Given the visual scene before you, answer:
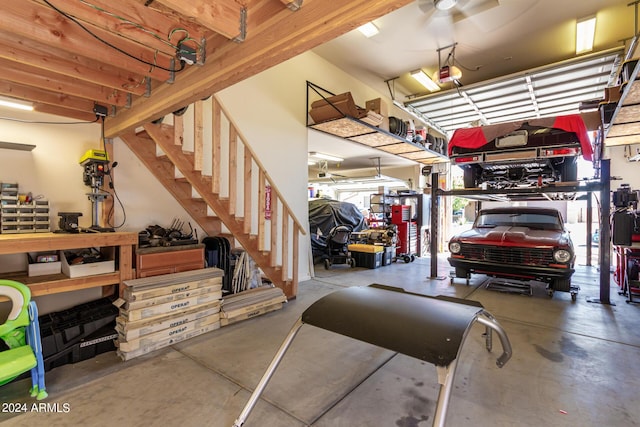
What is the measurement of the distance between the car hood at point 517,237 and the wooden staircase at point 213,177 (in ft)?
11.0

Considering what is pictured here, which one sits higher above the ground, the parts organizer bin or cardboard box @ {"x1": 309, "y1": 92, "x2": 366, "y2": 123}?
cardboard box @ {"x1": 309, "y1": 92, "x2": 366, "y2": 123}

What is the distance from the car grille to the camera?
455cm

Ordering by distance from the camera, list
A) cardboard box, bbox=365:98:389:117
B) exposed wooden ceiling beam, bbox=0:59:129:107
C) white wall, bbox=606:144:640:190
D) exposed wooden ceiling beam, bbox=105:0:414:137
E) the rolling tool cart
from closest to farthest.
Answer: exposed wooden ceiling beam, bbox=105:0:414:137 < exposed wooden ceiling beam, bbox=0:59:129:107 < cardboard box, bbox=365:98:389:117 < white wall, bbox=606:144:640:190 < the rolling tool cart

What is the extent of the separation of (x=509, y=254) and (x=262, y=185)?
13.9 ft

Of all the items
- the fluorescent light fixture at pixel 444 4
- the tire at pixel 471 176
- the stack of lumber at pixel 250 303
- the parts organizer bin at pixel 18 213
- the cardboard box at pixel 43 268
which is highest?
the fluorescent light fixture at pixel 444 4

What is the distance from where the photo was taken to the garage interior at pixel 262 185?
6.32ft

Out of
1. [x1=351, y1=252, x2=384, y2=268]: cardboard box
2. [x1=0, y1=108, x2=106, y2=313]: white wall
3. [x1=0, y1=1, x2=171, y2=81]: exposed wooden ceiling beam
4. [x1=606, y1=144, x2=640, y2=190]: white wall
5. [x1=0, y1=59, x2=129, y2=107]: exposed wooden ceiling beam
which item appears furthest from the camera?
[x1=606, y1=144, x2=640, y2=190]: white wall

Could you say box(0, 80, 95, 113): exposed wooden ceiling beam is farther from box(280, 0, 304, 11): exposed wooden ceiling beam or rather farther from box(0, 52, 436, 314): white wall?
box(280, 0, 304, 11): exposed wooden ceiling beam

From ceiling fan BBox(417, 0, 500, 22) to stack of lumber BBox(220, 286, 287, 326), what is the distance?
4910 mm

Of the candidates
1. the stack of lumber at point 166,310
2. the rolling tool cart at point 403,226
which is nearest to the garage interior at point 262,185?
the stack of lumber at point 166,310

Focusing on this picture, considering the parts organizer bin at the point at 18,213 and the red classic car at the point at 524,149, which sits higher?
the red classic car at the point at 524,149

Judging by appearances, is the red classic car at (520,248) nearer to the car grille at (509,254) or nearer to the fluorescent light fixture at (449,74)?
the car grille at (509,254)

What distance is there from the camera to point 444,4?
13.9ft

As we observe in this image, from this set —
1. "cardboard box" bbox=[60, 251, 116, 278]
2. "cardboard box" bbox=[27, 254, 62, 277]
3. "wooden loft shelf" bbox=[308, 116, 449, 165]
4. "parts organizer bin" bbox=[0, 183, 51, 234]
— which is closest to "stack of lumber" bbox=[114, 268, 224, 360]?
"cardboard box" bbox=[60, 251, 116, 278]
